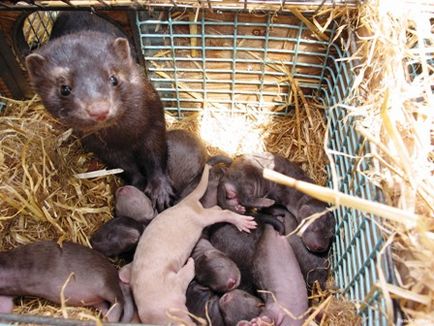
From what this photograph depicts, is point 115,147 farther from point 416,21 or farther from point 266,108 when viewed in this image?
point 416,21

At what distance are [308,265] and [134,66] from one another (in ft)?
4.88

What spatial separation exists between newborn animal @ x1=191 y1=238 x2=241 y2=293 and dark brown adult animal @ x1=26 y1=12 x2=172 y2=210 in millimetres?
673

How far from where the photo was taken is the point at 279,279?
8.63 ft

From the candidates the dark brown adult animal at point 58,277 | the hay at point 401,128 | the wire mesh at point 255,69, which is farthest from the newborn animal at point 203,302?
the hay at point 401,128

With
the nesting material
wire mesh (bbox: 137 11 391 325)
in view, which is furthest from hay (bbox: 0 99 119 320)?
wire mesh (bbox: 137 11 391 325)

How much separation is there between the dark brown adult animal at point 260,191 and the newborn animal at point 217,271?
1.21ft

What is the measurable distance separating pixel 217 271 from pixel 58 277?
2.69 ft

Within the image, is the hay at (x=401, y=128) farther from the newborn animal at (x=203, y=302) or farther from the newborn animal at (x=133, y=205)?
the newborn animal at (x=133, y=205)

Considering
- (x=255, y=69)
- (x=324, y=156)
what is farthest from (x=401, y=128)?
(x=255, y=69)

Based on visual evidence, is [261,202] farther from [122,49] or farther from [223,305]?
[122,49]

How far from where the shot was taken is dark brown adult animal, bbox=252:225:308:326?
2.54 m

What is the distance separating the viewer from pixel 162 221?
2.89 metres

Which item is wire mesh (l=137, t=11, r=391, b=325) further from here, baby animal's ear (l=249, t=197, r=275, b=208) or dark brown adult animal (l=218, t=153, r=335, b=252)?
baby animal's ear (l=249, t=197, r=275, b=208)

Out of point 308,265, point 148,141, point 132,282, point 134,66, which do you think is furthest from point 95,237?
point 308,265
